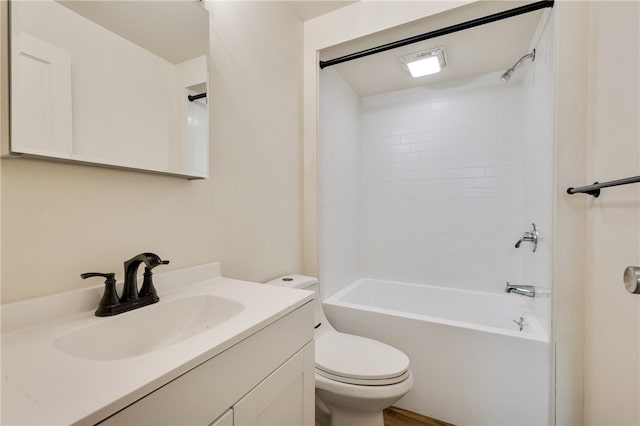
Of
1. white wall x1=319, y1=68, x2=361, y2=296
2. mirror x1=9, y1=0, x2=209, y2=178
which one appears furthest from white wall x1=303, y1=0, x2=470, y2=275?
mirror x1=9, y1=0, x2=209, y2=178

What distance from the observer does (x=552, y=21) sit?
141cm

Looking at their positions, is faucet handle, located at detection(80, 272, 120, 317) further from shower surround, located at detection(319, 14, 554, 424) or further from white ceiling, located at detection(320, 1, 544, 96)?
white ceiling, located at detection(320, 1, 544, 96)

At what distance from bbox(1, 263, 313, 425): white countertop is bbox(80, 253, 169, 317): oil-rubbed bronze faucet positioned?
0.15 ft

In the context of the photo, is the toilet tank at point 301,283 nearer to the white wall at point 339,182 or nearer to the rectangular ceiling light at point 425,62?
the white wall at point 339,182

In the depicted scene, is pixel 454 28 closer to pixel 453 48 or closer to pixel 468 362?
pixel 453 48

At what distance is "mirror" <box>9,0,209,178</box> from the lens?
2.36 feet

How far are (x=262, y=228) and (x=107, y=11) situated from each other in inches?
40.7

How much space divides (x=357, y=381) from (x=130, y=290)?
0.98 meters

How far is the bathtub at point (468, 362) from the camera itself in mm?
1439

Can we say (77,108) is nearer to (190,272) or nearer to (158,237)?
(158,237)

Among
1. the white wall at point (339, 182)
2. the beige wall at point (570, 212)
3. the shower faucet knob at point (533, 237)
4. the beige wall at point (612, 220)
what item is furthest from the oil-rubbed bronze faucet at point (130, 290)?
the shower faucet knob at point (533, 237)

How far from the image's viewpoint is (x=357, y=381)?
1.26 m

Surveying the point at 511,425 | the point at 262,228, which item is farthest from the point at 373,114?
the point at 511,425

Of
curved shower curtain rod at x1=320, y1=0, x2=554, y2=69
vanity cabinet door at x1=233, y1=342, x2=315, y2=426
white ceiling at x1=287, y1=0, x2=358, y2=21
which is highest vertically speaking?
white ceiling at x1=287, y1=0, x2=358, y2=21
